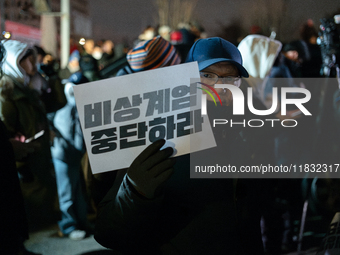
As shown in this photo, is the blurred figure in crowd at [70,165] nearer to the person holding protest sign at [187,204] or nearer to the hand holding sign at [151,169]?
the person holding protest sign at [187,204]

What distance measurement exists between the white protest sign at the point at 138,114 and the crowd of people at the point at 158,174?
75 mm

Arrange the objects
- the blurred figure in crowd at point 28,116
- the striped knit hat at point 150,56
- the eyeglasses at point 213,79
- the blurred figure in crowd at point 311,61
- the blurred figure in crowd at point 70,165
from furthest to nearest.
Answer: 1. the blurred figure in crowd at point 311,61
2. the blurred figure in crowd at point 70,165
3. the blurred figure in crowd at point 28,116
4. the striped knit hat at point 150,56
5. the eyeglasses at point 213,79

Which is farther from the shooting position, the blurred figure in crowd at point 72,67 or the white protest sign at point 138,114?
the blurred figure in crowd at point 72,67

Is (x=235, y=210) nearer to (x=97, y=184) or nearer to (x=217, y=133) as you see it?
(x=217, y=133)

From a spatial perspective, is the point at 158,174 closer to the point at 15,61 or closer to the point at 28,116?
the point at 28,116

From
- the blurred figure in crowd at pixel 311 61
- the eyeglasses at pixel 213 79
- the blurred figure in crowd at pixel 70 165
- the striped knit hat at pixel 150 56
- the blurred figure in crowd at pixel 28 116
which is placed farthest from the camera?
the blurred figure in crowd at pixel 311 61

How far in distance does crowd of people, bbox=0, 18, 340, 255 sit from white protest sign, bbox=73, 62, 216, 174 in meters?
0.07

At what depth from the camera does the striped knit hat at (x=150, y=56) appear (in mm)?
2229

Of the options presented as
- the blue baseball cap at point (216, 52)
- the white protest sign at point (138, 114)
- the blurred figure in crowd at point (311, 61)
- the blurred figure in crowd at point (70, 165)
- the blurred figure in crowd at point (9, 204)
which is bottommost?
the blurred figure in crowd at point (70, 165)

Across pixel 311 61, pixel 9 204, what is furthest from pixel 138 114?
pixel 311 61

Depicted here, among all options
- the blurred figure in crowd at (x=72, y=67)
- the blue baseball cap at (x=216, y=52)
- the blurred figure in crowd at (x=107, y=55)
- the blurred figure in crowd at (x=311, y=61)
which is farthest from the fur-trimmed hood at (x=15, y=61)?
the blurred figure in crowd at (x=311, y=61)

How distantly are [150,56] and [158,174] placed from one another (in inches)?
53.6

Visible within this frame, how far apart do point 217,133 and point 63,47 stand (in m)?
7.65

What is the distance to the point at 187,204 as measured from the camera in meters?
1.15
